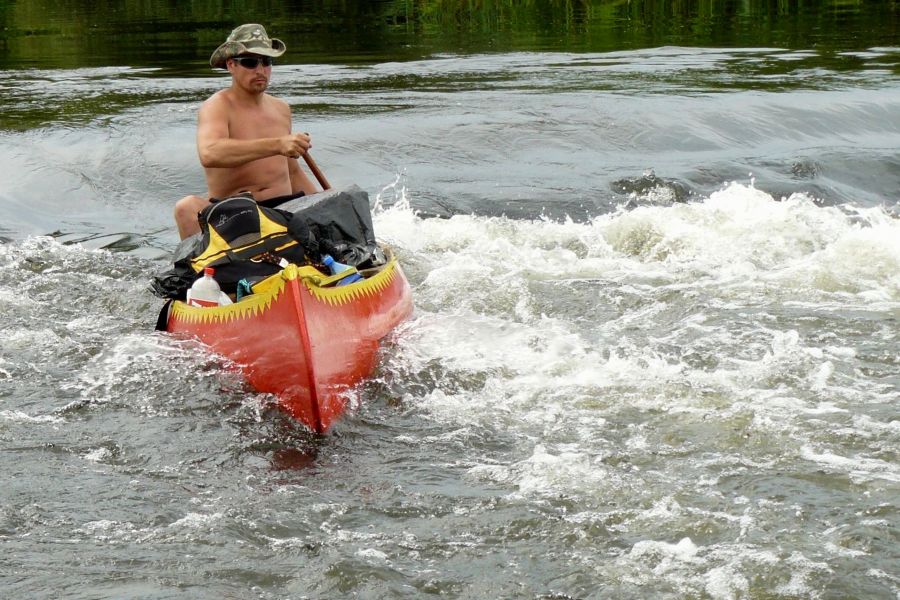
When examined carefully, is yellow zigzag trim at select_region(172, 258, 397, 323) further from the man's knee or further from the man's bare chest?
the man's bare chest

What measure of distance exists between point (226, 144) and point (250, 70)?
519 mm

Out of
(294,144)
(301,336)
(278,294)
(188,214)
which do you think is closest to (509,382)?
(301,336)

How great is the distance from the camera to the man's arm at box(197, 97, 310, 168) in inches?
254

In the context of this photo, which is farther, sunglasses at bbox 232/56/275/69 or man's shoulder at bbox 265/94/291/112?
man's shoulder at bbox 265/94/291/112

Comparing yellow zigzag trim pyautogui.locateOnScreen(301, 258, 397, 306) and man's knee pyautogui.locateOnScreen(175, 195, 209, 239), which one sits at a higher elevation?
man's knee pyautogui.locateOnScreen(175, 195, 209, 239)

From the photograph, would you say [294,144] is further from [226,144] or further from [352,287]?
[352,287]

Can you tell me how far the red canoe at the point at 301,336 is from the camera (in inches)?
211

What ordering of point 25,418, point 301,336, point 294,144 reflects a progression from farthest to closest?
point 294,144, point 25,418, point 301,336

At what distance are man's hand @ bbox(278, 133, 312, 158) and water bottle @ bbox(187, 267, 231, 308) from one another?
2.82 ft

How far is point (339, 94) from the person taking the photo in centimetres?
1374

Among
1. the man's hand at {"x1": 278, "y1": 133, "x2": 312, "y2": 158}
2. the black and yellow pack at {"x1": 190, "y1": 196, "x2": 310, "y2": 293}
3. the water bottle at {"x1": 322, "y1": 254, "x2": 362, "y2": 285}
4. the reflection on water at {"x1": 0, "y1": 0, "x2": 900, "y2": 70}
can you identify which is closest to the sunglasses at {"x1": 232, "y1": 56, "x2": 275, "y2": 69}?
the man's hand at {"x1": 278, "y1": 133, "x2": 312, "y2": 158}

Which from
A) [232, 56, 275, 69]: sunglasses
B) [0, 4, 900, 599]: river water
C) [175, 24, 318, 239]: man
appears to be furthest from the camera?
[232, 56, 275, 69]: sunglasses

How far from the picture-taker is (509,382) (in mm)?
6051

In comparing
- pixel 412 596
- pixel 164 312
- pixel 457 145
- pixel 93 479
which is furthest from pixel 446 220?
pixel 412 596
